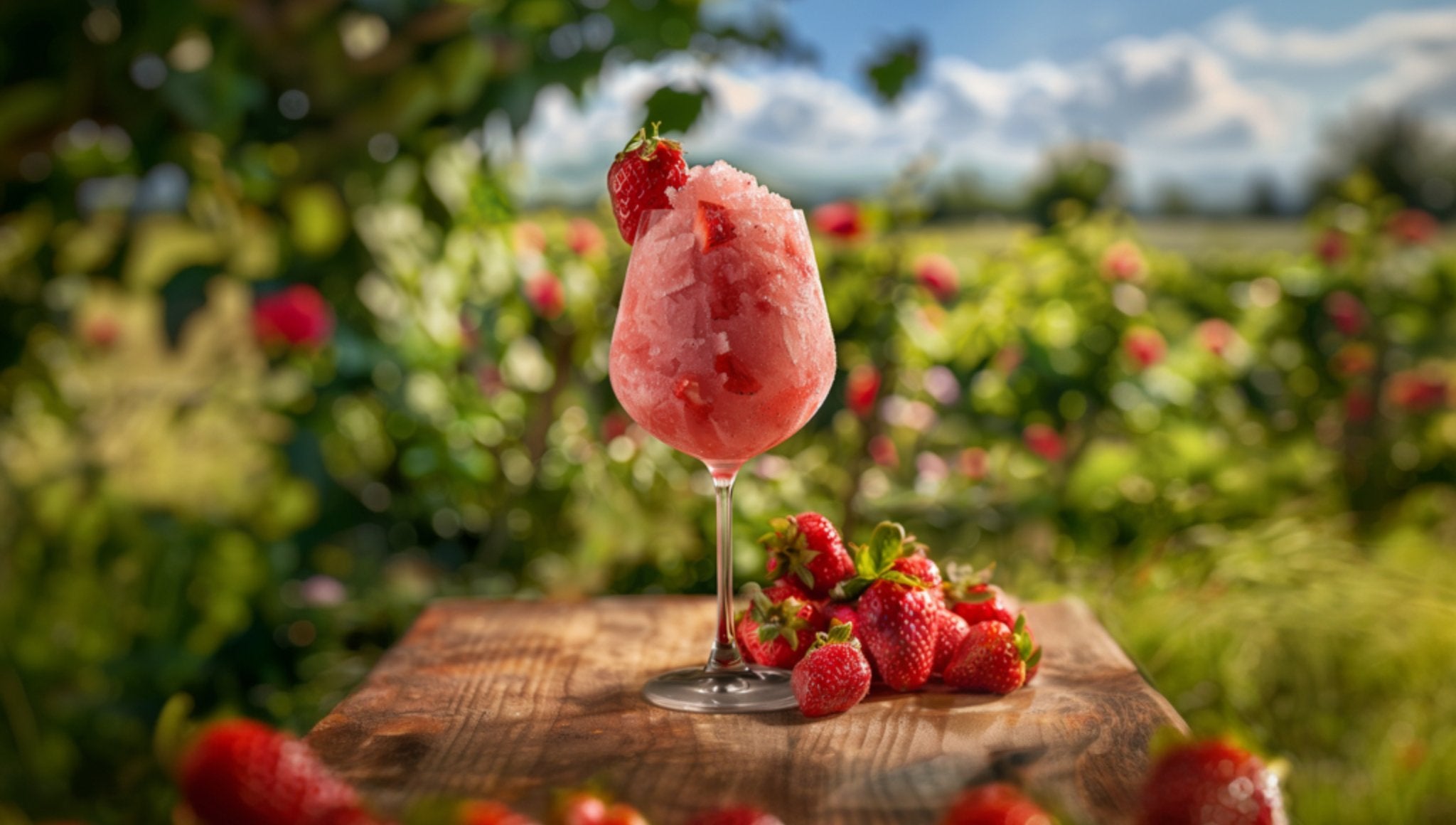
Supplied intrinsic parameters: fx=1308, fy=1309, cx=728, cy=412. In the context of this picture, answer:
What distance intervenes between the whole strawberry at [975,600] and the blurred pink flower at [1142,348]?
1396 millimetres

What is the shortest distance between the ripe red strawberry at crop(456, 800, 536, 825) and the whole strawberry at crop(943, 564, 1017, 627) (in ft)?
2.05

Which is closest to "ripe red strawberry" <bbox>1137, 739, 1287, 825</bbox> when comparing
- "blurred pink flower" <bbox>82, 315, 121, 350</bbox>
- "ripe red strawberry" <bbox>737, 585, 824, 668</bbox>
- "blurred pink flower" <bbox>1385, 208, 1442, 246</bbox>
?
"ripe red strawberry" <bbox>737, 585, 824, 668</bbox>

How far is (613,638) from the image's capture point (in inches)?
55.9

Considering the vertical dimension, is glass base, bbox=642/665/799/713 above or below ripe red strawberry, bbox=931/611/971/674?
below

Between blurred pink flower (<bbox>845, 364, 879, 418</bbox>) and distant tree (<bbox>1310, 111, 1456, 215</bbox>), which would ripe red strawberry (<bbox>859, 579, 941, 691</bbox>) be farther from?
distant tree (<bbox>1310, 111, 1456, 215</bbox>)

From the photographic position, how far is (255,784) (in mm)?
759

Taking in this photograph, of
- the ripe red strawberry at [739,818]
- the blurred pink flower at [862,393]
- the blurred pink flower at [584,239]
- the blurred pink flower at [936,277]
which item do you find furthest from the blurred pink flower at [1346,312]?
the ripe red strawberry at [739,818]

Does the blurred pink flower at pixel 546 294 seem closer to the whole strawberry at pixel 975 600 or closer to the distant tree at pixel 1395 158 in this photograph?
the whole strawberry at pixel 975 600

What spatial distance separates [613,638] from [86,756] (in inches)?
56.6

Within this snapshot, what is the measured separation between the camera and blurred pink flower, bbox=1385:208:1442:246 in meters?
3.26

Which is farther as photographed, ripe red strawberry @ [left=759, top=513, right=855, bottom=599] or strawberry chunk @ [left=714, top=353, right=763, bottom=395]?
ripe red strawberry @ [left=759, top=513, right=855, bottom=599]

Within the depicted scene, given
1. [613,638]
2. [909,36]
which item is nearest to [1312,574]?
[909,36]

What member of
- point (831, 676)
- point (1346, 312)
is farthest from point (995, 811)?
point (1346, 312)

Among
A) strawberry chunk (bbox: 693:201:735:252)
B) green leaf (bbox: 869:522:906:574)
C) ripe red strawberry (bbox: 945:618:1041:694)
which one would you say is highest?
strawberry chunk (bbox: 693:201:735:252)
